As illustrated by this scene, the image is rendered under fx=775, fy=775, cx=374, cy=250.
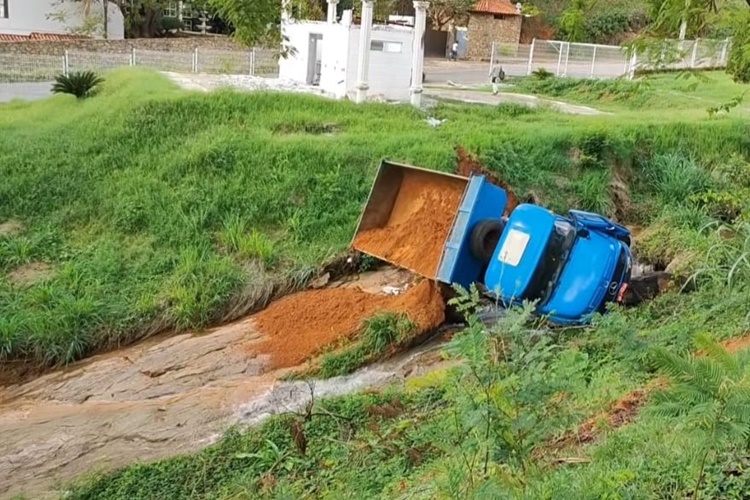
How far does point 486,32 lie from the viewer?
37250 mm

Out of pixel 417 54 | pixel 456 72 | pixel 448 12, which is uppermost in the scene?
pixel 448 12

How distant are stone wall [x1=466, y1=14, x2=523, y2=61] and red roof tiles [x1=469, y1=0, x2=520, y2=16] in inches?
10.2

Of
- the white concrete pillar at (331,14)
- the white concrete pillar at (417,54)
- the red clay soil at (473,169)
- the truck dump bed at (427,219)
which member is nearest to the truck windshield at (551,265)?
the truck dump bed at (427,219)

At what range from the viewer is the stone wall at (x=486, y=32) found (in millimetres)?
37000

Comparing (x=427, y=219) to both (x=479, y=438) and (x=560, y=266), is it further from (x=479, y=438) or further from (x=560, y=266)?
(x=479, y=438)

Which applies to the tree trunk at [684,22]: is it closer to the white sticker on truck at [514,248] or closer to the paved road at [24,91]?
the white sticker on truck at [514,248]

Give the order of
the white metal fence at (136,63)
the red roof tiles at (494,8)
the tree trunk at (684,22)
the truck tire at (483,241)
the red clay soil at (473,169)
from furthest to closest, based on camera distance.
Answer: the red roof tiles at (494,8) → the white metal fence at (136,63) → the red clay soil at (473,169) → the truck tire at (483,241) → the tree trunk at (684,22)

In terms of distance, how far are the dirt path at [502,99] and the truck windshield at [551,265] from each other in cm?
1087

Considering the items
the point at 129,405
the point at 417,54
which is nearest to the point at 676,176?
the point at 417,54

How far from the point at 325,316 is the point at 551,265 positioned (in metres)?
2.74

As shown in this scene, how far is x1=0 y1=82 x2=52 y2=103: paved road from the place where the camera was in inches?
711

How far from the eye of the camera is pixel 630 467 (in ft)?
10.4

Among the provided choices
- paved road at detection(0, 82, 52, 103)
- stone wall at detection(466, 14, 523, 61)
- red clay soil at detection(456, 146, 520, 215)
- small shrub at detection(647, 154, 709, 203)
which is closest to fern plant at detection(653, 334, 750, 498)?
A: red clay soil at detection(456, 146, 520, 215)

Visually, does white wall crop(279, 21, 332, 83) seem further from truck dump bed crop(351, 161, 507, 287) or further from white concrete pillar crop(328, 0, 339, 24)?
truck dump bed crop(351, 161, 507, 287)
